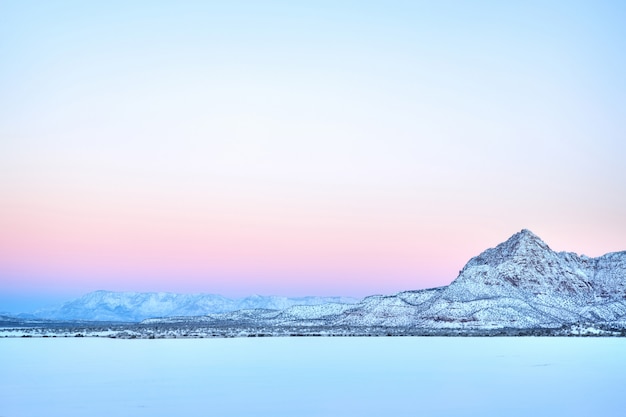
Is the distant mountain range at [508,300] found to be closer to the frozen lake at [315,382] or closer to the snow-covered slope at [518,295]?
the snow-covered slope at [518,295]

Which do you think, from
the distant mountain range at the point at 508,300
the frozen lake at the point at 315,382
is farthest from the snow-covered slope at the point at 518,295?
the frozen lake at the point at 315,382

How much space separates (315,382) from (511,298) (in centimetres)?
5693

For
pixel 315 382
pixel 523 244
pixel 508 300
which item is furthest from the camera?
pixel 523 244

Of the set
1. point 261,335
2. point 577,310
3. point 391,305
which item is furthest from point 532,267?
point 261,335

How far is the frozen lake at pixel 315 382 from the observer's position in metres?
19.5

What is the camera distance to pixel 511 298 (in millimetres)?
78188

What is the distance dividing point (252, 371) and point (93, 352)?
1607 cm

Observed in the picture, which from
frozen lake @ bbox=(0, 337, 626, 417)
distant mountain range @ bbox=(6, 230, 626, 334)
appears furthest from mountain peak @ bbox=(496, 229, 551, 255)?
frozen lake @ bbox=(0, 337, 626, 417)

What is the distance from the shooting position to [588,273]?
311ft

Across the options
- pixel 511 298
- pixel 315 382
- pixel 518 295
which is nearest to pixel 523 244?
pixel 518 295

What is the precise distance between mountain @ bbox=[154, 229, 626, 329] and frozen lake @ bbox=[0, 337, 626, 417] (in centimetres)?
3100

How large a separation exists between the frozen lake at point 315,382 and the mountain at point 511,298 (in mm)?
30995

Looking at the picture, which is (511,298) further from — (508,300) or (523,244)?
(523,244)

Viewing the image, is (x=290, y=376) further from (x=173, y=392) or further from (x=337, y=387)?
(x=173, y=392)
